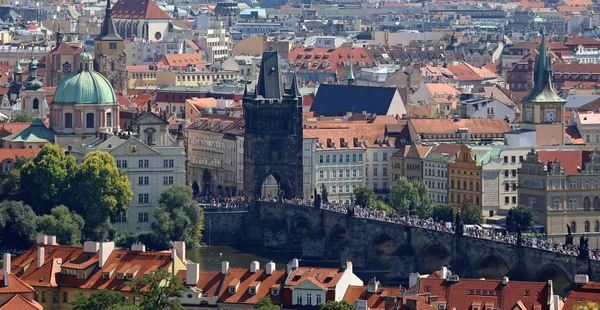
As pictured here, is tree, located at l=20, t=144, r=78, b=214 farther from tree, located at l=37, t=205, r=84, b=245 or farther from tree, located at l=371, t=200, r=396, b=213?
tree, located at l=371, t=200, r=396, b=213

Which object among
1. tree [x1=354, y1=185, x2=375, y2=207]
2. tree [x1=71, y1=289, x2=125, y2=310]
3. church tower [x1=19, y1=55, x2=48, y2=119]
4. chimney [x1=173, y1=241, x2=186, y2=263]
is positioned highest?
church tower [x1=19, y1=55, x2=48, y2=119]

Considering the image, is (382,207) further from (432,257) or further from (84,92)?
(84,92)

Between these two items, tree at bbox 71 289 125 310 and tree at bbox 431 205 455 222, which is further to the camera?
tree at bbox 431 205 455 222

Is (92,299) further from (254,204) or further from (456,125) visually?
(456,125)

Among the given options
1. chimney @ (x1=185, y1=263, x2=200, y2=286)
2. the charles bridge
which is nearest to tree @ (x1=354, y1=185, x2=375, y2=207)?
the charles bridge

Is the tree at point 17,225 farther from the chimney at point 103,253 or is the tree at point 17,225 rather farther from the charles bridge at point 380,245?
the chimney at point 103,253

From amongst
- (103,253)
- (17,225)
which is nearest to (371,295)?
(103,253)
